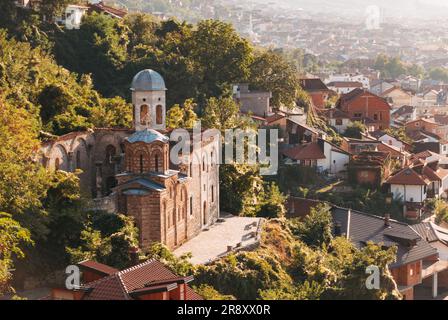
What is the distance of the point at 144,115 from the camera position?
26.7m

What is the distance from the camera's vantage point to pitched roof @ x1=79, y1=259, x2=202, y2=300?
636 inches

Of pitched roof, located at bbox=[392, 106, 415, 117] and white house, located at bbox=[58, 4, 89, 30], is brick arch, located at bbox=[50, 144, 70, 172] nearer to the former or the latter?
white house, located at bbox=[58, 4, 89, 30]

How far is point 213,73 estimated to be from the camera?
44.0 meters

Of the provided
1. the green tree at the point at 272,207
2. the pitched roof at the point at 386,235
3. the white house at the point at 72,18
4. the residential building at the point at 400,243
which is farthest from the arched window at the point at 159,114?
the white house at the point at 72,18

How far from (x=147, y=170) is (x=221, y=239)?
3.95 metres

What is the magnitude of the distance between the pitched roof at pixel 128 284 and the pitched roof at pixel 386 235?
14.2 meters

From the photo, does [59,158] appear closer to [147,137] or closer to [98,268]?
[147,137]

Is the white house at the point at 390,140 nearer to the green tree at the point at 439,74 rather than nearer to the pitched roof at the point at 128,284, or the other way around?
the pitched roof at the point at 128,284

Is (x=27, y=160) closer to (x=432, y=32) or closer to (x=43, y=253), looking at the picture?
(x=43, y=253)

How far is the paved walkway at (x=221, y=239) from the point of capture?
2527 centimetres

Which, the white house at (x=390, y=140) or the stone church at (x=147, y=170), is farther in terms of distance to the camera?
the white house at (x=390, y=140)

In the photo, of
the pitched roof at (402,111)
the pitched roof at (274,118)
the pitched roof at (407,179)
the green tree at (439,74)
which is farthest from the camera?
the green tree at (439,74)

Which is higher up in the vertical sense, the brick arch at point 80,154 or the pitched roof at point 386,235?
the brick arch at point 80,154
